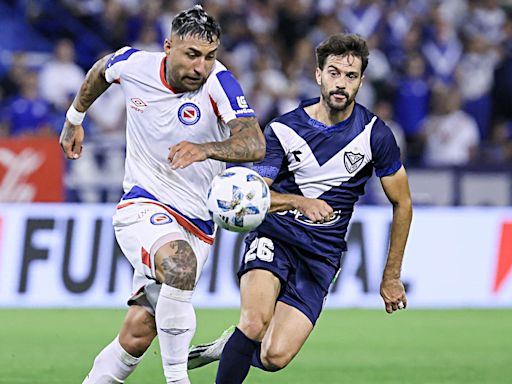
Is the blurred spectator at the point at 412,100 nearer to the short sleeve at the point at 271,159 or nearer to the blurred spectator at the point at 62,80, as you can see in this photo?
the blurred spectator at the point at 62,80

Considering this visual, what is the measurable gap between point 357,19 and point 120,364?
37.7 ft

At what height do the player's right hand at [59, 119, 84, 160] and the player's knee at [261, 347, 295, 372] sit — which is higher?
the player's right hand at [59, 119, 84, 160]

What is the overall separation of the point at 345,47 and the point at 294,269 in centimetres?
136

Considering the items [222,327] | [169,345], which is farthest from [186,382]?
[222,327]

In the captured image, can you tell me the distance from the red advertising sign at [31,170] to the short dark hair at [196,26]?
719 centimetres

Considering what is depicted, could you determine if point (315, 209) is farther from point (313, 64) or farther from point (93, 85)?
point (313, 64)

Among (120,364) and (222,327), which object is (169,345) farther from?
(222,327)

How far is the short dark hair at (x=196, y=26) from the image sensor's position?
20.2ft

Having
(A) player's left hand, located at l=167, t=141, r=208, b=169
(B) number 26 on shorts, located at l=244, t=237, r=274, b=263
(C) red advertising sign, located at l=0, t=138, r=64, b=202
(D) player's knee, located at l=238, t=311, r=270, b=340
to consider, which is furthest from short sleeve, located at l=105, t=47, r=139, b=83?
(C) red advertising sign, located at l=0, t=138, r=64, b=202

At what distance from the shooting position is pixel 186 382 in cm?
600

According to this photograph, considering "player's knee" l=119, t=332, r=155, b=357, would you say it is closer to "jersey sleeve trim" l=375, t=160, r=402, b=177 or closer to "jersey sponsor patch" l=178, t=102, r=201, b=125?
"jersey sponsor patch" l=178, t=102, r=201, b=125

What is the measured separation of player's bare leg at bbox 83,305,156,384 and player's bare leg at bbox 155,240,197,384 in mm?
310

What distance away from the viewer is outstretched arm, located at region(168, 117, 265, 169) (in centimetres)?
558

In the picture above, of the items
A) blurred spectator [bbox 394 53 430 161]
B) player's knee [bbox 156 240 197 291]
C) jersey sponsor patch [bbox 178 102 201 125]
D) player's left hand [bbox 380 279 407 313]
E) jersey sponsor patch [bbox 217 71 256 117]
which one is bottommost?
player's left hand [bbox 380 279 407 313]
